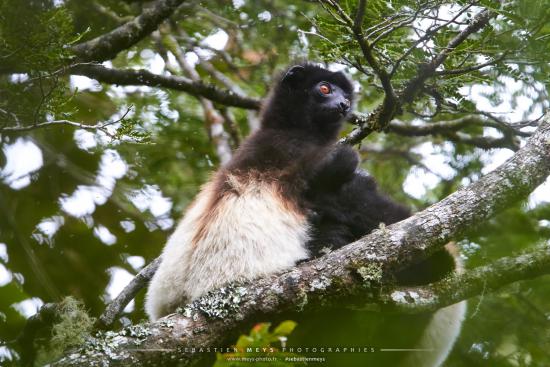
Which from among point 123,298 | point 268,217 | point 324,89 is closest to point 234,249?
point 268,217

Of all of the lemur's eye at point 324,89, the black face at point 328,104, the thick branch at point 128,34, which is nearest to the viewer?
the thick branch at point 128,34

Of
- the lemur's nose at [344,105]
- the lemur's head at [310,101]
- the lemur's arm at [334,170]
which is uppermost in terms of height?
the lemur's head at [310,101]

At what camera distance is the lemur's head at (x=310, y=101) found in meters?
7.03

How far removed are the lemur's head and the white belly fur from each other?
1.44 m

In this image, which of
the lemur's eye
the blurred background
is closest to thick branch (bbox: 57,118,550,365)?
the blurred background

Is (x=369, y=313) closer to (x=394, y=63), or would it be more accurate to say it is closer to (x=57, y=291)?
(x=394, y=63)

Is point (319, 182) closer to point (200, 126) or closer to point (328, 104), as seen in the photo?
point (328, 104)

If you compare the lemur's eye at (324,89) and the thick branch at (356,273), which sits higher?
the lemur's eye at (324,89)

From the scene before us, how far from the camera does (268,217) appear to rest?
18.4ft

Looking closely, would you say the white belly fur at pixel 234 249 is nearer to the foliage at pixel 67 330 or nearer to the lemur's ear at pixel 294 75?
the foliage at pixel 67 330

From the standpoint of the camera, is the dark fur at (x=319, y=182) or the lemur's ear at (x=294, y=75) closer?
the dark fur at (x=319, y=182)

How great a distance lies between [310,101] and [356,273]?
3.12m

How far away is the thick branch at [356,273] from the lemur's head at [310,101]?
256cm

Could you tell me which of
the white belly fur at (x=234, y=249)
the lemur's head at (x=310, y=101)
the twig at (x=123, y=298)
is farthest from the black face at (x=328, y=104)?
the twig at (x=123, y=298)
